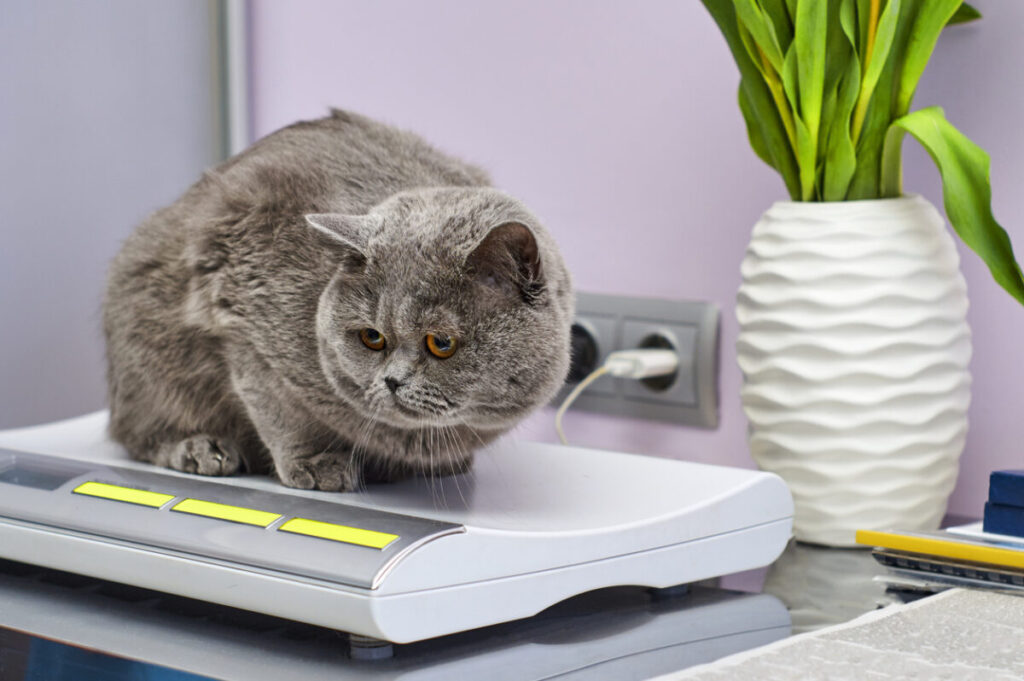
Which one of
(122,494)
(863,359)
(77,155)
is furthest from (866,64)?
(77,155)

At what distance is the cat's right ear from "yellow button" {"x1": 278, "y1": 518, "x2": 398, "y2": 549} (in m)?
0.23

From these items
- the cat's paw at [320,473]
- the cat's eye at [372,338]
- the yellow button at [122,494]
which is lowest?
the cat's paw at [320,473]

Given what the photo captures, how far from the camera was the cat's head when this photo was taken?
85 cm

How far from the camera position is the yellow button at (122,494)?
868mm

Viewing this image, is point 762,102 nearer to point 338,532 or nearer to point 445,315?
point 445,315

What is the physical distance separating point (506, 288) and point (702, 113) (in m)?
0.62

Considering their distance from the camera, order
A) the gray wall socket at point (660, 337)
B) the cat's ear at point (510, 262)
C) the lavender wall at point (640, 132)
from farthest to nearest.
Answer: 1. the gray wall socket at point (660, 337)
2. the lavender wall at point (640, 132)
3. the cat's ear at point (510, 262)

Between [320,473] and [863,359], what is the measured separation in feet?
1.76

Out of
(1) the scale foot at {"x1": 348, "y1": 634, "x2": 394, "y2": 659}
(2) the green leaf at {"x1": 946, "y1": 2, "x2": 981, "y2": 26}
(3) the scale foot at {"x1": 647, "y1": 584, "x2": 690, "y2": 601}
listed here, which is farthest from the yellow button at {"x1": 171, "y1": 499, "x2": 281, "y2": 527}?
(2) the green leaf at {"x1": 946, "y1": 2, "x2": 981, "y2": 26}

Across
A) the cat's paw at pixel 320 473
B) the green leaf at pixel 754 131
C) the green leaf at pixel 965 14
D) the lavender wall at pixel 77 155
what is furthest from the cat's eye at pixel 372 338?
the lavender wall at pixel 77 155

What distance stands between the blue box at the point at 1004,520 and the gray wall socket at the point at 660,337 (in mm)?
476

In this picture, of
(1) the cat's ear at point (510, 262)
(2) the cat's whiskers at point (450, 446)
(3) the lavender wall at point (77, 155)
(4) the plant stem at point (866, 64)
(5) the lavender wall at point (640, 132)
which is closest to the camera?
(1) the cat's ear at point (510, 262)

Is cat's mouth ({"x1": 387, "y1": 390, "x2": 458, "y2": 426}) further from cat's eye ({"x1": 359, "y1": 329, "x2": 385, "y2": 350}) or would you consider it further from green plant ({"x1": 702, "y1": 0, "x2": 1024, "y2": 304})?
green plant ({"x1": 702, "y1": 0, "x2": 1024, "y2": 304})

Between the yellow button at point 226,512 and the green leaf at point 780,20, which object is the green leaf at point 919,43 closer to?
the green leaf at point 780,20
